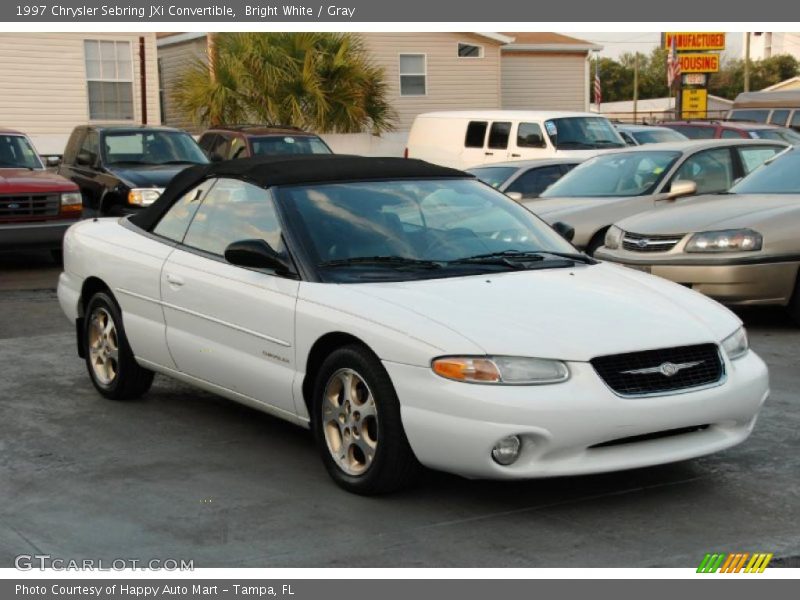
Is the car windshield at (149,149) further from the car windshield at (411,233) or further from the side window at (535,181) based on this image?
the car windshield at (411,233)

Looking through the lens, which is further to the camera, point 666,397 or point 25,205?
point 25,205

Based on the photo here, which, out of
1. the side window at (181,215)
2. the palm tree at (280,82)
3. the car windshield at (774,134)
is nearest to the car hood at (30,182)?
the side window at (181,215)

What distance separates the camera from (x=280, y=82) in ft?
97.5

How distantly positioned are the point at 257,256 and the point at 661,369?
6.74 ft

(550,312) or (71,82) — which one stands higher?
(71,82)

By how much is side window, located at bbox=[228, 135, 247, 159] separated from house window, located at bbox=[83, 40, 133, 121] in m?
9.09

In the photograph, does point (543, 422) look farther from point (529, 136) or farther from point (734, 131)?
point (734, 131)

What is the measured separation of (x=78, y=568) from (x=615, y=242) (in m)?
6.82

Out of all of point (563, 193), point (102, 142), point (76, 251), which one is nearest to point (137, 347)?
point (76, 251)

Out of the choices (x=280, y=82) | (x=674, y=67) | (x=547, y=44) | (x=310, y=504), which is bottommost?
(x=310, y=504)

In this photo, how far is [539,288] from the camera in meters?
6.14

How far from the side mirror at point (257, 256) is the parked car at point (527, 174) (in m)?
9.67

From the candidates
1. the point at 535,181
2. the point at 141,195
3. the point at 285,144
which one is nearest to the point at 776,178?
the point at 535,181

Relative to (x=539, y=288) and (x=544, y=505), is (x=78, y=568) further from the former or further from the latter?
(x=539, y=288)
